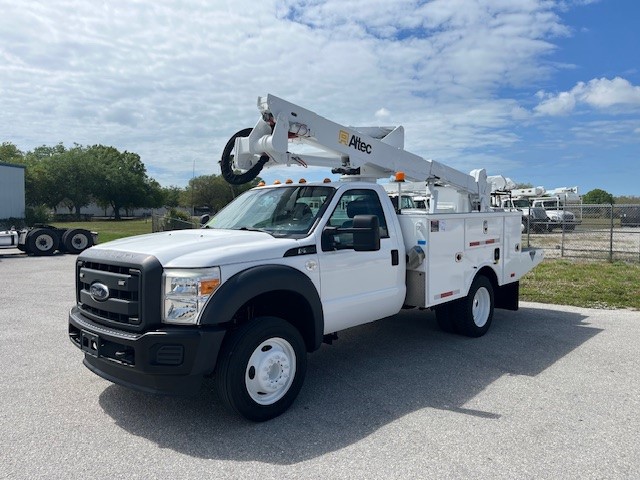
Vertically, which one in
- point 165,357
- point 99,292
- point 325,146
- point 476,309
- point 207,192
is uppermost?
point 207,192

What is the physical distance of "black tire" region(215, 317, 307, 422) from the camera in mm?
4062

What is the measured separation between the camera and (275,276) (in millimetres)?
4305

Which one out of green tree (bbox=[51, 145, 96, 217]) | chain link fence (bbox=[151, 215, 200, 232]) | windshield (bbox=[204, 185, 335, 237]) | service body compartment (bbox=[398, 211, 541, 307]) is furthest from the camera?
green tree (bbox=[51, 145, 96, 217])

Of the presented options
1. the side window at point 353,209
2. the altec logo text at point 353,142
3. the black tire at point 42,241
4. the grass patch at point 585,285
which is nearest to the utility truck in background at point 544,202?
the grass patch at point 585,285

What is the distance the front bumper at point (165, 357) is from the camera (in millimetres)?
3865

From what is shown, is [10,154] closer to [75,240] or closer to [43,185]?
[43,185]

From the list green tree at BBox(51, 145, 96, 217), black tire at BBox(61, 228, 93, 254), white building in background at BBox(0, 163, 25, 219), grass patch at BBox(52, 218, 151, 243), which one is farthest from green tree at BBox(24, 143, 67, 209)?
black tire at BBox(61, 228, 93, 254)

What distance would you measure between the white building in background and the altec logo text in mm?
29629

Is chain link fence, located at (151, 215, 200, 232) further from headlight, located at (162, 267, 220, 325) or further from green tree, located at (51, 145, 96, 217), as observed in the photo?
green tree, located at (51, 145, 96, 217)

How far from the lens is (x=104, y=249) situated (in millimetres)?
4523

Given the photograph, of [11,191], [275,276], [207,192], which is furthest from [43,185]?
[275,276]

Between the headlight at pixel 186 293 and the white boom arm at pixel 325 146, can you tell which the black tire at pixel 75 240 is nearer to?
the white boom arm at pixel 325 146

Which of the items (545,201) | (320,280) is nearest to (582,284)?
(320,280)

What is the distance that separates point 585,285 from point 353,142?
738 cm
